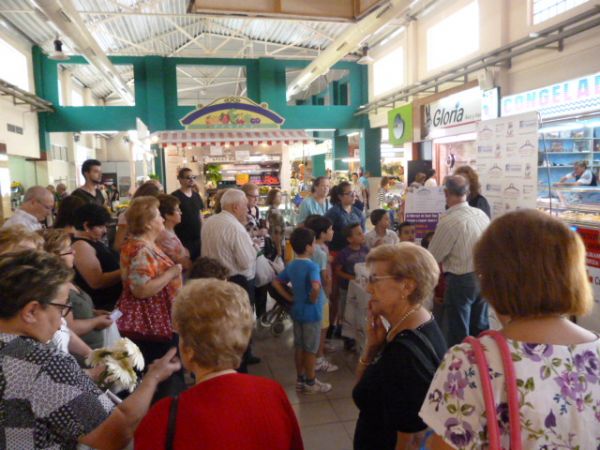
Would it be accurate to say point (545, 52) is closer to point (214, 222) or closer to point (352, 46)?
point (352, 46)

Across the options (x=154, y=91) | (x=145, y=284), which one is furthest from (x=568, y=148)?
(x=154, y=91)

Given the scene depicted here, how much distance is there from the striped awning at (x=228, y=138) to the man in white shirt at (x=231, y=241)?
4.91 meters

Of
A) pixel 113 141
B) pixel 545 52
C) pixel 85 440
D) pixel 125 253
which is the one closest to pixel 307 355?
pixel 125 253

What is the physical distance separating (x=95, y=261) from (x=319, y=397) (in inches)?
75.3

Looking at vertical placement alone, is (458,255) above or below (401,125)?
below

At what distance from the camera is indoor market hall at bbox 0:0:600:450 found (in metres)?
1.05

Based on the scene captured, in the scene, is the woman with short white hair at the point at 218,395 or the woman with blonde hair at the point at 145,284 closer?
the woman with short white hair at the point at 218,395

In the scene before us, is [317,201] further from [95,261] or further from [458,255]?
[95,261]

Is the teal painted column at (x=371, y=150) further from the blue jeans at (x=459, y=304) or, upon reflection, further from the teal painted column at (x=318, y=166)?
the blue jeans at (x=459, y=304)

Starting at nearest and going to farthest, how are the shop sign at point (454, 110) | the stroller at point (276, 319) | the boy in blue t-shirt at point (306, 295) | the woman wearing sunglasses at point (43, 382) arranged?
the woman wearing sunglasses at point (43, 382) < the boy in blue t-shirt at point (306, 295) < the stroller at point (276, 319) < the shop sign at point (454, 110)

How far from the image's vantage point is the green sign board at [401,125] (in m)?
11.0

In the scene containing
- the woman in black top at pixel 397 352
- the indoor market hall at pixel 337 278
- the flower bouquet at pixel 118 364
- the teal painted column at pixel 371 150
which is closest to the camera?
the indoor market hall at pixel 337 278

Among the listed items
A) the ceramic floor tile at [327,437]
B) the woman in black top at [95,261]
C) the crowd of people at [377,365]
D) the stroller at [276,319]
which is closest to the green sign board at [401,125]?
the stroller at [276,319]

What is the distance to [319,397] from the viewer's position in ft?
11.6
